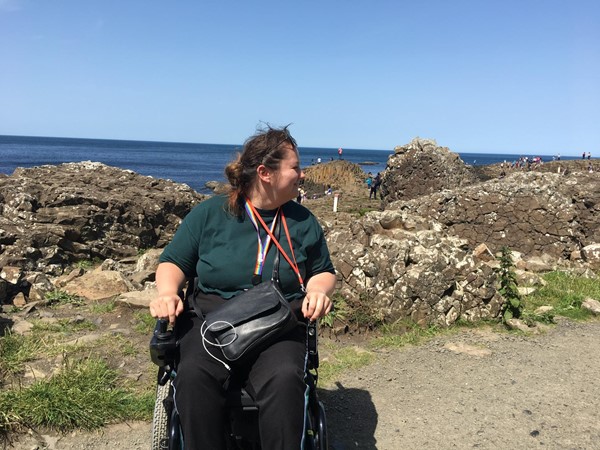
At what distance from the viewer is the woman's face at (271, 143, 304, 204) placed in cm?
320

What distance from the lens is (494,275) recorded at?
6.38 metres

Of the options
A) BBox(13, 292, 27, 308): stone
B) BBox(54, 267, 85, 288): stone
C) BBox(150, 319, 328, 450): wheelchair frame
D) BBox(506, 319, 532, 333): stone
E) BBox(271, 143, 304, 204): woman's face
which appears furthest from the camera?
BBox(54, 267, 85, 288): stone

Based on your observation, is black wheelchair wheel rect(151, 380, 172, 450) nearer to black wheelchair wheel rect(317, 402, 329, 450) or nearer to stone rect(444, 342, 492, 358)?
black wheelchair wheel rect(317, 402, 329, 450)

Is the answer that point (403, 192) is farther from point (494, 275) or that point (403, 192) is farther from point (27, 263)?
point (27, 263)

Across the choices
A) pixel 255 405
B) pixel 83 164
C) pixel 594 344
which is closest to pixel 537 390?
pixel 594 344

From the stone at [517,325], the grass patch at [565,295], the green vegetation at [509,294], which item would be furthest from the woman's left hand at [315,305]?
the grass patch at [565,295]

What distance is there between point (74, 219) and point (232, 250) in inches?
280

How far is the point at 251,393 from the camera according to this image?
271 centimetres

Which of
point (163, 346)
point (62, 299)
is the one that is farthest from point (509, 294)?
point (62, 299)

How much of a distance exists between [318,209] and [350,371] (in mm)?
16512

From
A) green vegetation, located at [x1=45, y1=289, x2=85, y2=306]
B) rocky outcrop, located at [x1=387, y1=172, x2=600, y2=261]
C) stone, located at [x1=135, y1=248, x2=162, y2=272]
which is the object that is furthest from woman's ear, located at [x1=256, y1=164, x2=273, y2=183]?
rocky outcrop, located at [x1=387, y1=172, x2=600, y2=261]

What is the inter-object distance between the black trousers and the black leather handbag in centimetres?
10

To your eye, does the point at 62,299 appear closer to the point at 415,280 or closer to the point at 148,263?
the point at 148,263

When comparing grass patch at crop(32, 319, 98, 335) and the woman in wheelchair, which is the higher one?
the woman in wheelchair
